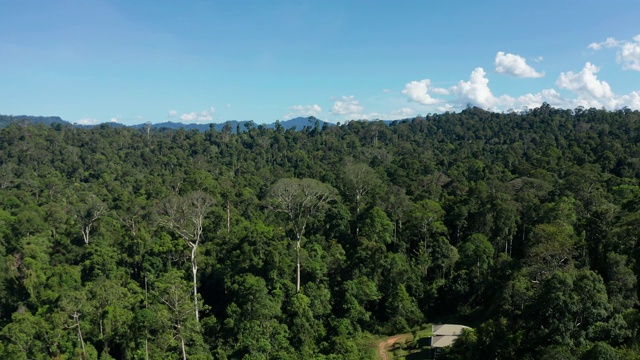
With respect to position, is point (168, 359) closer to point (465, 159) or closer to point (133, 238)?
point (133, 238)

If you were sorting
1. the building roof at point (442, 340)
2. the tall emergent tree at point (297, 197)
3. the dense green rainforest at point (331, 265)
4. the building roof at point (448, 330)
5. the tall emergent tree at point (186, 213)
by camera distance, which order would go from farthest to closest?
the tall emergent tree at point (297, 197), the tall emergent tree at point (186, 213), the building roof at point (448, 330), the building roof at point (442, 340), the dense green rainforest at point (331, 265)

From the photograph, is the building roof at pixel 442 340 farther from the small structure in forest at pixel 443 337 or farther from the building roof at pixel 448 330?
the building roof at pixel 448 330

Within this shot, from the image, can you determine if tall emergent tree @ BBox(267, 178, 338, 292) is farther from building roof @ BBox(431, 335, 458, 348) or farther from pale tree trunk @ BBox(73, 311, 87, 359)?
pale tree trunk @ BBox(73, 311, 87, 359)

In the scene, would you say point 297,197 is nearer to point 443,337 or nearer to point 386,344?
point 386,344

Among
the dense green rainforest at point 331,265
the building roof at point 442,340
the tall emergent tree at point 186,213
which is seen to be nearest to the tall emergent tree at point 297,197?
the dense green rainforest at point 331,265

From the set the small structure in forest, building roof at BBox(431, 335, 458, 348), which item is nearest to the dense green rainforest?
the small structure in forest

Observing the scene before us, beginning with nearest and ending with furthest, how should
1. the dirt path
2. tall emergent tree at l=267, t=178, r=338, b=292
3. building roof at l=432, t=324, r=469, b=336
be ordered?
building roof at l=432, t=324, r=469, b=336, the dirt path, tall emergent tree at l=267, t=178, r=338, b=292
